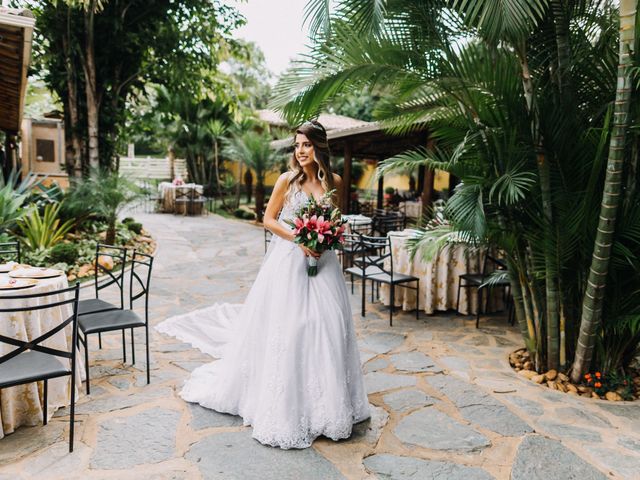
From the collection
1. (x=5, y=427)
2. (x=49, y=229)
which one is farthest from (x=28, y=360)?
(x=49, y=229)

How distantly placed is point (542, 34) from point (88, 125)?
8577 millimetres

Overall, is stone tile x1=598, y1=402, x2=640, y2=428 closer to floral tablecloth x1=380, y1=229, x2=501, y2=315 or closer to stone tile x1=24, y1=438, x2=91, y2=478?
floral tablecloth x1=380, y1=229, x2=501, y2=315

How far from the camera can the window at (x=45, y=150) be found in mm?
12289

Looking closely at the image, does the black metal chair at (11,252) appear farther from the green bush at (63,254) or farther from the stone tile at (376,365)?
the stone tile at (376,365)

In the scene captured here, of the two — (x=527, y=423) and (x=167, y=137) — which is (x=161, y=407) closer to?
(x=527, y=423)

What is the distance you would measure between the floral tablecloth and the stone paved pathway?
106 cm

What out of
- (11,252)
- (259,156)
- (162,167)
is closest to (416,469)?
(11,252)

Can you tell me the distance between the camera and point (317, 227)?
2877mm

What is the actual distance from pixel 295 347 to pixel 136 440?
1.08m

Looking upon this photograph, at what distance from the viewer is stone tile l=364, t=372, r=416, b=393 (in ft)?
12.2

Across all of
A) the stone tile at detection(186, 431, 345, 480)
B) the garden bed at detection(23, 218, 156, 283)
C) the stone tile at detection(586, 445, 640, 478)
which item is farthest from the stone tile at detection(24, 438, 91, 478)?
the garden bed at detection(23, 218, 156, 283)

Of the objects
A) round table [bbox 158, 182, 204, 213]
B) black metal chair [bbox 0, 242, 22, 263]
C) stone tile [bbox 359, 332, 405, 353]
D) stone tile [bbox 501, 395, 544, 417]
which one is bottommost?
stone tile [bbox 501, 395, 544, 417]

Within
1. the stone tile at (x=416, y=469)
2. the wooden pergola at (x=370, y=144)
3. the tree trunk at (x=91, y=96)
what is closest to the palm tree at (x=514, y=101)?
the stone tile at (x=416, y=469)

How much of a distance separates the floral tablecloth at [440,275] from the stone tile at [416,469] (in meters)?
3.10
